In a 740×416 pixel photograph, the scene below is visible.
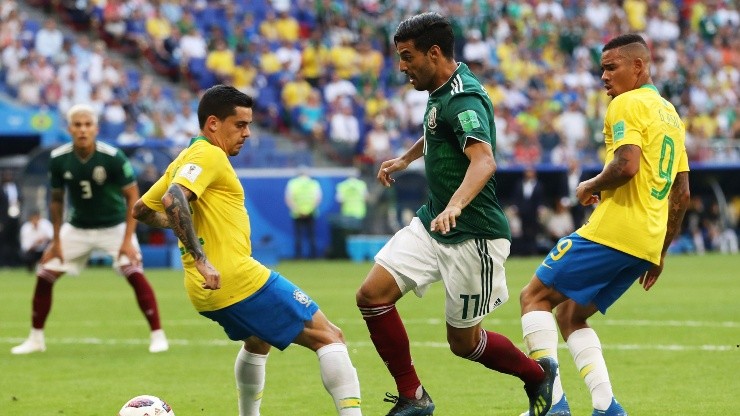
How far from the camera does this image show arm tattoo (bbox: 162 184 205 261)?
666 cm

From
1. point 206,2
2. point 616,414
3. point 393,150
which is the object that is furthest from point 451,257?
point 206,2

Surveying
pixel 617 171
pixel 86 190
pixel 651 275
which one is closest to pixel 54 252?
pixel 86 190

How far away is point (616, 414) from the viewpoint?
24.4ft

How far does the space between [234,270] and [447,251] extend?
4.27 feet

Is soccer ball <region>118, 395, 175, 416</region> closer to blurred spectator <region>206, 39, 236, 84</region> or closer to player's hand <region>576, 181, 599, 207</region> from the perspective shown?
player's hand <region>576, 181, 599, 207</region>

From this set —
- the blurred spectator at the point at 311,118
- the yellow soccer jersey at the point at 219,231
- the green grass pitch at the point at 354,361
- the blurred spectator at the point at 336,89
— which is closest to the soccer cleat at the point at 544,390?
the green grass pitch at the point at 354,361

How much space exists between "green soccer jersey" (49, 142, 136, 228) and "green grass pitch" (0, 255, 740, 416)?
1278 millimetres

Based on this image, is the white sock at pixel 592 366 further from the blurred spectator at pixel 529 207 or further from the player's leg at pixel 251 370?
the blurred spectator at pixel 529 207

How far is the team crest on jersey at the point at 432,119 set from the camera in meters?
7.43

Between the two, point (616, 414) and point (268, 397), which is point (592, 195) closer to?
point (616, 414)

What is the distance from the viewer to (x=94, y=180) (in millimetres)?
12242

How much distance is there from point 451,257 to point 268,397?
2379mm

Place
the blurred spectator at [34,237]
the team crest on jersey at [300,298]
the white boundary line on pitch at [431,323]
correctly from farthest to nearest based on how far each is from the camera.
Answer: the blurred spectator at [34,237]
the white boundary line on pitch at [431,323]
the team crest on jersey at [300,298]

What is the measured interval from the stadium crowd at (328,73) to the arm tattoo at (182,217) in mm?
19835
